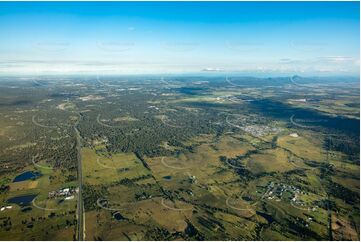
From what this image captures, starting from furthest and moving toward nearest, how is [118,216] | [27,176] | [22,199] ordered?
[27,176], [22,199], [118,216]

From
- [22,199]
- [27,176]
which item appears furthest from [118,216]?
[27,176]

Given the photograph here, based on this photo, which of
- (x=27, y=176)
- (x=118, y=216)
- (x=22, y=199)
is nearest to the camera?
(x=118, y=216)

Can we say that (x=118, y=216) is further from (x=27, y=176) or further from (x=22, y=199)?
(x=27, y=176)

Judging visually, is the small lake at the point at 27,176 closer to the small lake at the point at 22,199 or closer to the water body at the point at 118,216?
the small lake at the point at 22,199

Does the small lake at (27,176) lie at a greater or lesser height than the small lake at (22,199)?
greater

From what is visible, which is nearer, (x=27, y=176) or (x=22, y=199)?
(x=22, y=199)

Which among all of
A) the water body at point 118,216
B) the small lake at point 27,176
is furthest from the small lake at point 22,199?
the water body at point 118,216

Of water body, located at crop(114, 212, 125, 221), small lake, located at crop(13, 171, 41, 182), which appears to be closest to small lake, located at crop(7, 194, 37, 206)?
small lake, located at crop(13, 171, 41, 182)

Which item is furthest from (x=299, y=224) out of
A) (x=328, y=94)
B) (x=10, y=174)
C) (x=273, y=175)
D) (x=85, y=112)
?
(x=328, y=94)
